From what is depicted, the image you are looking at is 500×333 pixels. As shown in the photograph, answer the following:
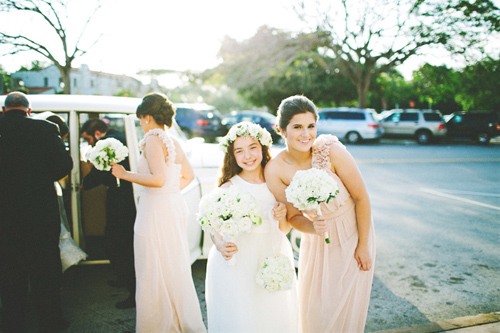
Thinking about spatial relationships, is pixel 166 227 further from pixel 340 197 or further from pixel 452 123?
pixel 452 123

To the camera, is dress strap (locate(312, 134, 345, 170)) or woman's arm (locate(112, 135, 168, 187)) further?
woman's arm (locate(112, 135, 168, 187))

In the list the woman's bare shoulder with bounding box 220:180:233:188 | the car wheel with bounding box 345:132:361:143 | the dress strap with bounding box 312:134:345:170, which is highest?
the dress strap with bounding box 312:134:345:170

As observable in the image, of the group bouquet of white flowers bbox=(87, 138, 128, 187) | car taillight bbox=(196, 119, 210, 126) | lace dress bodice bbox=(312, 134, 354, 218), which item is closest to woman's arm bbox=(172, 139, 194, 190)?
bouquet of white flowers bbox=(87, 138, 128, 187)

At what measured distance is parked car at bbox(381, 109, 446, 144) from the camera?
2086 cm

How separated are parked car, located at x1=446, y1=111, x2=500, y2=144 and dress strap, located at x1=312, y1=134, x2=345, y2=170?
22.1 m

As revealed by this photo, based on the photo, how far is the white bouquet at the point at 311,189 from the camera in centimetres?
217

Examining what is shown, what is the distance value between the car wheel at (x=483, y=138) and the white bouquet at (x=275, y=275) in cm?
2264

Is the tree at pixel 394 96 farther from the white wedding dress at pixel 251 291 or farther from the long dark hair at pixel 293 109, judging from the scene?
the white wedding dress at pixel 251 291

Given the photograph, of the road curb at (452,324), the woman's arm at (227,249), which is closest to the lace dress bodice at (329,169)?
the woman's arm at (227,249)

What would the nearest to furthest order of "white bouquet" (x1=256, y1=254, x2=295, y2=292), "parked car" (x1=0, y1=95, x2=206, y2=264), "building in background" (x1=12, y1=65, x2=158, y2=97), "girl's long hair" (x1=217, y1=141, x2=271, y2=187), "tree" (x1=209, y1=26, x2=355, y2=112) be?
"white bouquet" (x1=256, y1=254, x2=295, y2=292)
"girl's long hair" (x1=217, y1=141, x2=271, y2=187)
"parked car" (x1=0, y1=95, x2=206, y2=264)
"building in background" (x1=12, y1=65, x2=158, y2=97)
"tree" (x1=209, y1=26, x2=355, y2=112)

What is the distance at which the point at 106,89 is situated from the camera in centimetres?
984

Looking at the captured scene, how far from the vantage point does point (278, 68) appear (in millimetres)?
25734

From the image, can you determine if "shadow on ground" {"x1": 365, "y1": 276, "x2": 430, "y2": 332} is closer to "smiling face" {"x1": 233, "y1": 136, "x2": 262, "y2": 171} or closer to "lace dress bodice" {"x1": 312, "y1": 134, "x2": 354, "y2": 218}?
"lace dress bodice" {"x1": 312, "y1": 134, "x2": 354, "y2": 218}

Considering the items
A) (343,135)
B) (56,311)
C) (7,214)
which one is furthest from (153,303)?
(343,135)
